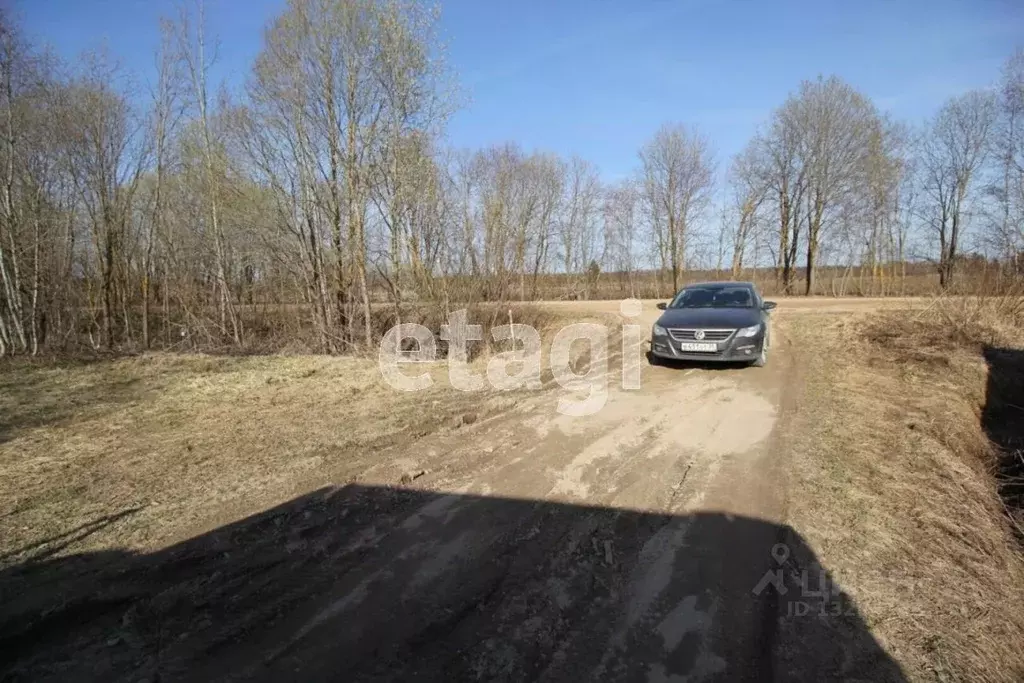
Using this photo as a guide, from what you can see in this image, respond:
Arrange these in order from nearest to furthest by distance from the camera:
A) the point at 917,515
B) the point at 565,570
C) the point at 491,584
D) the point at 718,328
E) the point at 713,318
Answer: the point at 491,584 → the point at 565,570 → the point at 917,515 → the point at 718,328 → the point at 713,318

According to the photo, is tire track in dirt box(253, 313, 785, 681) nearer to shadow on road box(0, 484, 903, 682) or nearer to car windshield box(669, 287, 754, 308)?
shadow on road box(0, 484, 903, 682)

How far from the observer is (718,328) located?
8.72 meters

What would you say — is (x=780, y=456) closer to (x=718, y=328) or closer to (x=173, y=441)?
(x=718, y=328)

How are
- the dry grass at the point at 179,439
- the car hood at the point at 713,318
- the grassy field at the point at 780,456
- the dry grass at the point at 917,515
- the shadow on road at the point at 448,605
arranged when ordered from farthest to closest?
the car hood at the point at 713,318
the dry grass at the point at 179,439
the grassy field at the point at 780,456
the dry grass at the point at 917,515
the shadow on road at the point at 448,605

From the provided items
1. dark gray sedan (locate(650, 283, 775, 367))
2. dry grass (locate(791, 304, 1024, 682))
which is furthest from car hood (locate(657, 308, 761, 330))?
dry grass (locate(791, 304, 1024, 682))

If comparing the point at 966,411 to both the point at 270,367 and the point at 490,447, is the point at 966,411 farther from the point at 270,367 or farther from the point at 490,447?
the point at 270,367

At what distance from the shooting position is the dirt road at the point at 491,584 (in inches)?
102

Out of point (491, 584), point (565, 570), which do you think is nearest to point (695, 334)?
point (565, 570)

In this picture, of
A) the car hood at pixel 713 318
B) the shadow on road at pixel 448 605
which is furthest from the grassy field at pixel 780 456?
the car hood at pixel 713 318

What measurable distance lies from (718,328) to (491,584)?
6883mm

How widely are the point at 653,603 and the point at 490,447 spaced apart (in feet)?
9.41

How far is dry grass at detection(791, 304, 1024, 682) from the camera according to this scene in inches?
113

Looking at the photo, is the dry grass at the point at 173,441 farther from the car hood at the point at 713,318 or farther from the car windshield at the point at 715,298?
the car windshield at the point at 715,298

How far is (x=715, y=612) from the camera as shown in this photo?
2.94 meters
